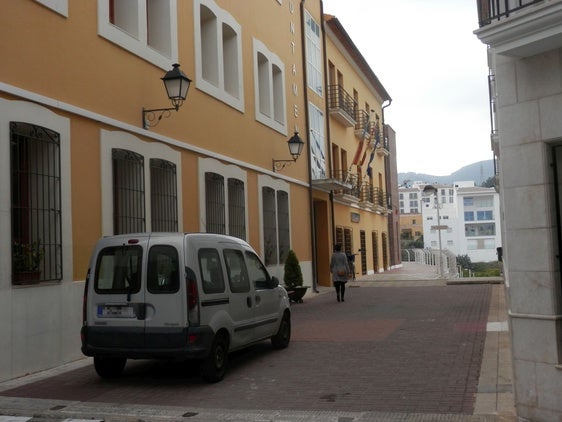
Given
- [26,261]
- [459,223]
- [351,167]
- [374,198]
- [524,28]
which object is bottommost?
[26,261]

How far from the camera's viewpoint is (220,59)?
621 inches

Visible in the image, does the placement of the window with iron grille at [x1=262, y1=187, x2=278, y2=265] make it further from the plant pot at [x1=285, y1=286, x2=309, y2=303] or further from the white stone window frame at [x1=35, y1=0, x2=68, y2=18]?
the white stone window frame at [x1=35, y1=0, x2=68, y2=18]

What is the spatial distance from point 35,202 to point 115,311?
2533 mm

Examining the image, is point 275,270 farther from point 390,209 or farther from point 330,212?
point 390,209

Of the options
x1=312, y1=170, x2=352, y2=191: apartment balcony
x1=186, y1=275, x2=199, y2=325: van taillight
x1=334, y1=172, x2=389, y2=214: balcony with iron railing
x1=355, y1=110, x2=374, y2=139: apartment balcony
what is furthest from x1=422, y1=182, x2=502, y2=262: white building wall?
x1=186, y1=275, x2=199, y2=325: van taillight

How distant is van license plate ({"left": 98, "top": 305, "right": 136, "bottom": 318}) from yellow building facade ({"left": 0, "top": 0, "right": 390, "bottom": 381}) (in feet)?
4.63

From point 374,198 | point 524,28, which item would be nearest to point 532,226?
point 524,28

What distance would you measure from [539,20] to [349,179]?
22885 millimetres

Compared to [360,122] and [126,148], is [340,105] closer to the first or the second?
[360,122]

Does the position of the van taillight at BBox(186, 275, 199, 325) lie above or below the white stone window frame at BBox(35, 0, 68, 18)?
below

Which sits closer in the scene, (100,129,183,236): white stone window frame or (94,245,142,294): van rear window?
(94,245,142,294): van rear window

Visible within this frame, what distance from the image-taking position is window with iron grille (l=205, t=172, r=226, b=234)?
14906 millimetres

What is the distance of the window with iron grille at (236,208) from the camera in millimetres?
16297

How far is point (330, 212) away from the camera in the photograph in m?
25.9
